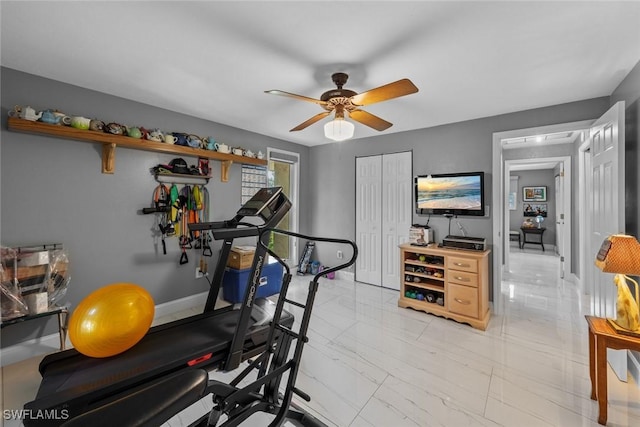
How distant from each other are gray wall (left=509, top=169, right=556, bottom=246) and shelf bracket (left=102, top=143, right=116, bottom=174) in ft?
32.0

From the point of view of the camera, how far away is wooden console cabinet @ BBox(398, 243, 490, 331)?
2850mm

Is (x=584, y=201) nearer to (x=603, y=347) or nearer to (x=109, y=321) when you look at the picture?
(x=603, y=347)

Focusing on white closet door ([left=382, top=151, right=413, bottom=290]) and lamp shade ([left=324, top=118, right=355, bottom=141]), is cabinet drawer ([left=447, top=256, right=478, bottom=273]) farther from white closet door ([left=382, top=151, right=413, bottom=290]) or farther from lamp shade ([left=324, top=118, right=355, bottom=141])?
lamp shade ([left=324, top=118, right=355, bottom=141])

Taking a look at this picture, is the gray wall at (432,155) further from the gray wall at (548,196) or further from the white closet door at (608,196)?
the gray wall at (548,196)

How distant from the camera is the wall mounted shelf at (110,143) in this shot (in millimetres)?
2164

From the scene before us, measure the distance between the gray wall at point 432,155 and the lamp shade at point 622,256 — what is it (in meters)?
1.69

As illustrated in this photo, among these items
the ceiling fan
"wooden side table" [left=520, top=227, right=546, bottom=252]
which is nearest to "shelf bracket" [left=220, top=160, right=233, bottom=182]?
the ceiling fan

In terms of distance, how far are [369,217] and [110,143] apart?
350 centimetres

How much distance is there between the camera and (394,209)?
4.11 m

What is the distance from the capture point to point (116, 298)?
1477 millimetres

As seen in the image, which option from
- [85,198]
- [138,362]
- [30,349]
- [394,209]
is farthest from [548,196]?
[30,349]

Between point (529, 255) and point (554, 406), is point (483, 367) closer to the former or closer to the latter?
point (554, 406)

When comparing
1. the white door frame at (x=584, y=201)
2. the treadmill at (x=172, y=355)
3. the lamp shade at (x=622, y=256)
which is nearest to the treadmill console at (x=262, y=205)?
the treadmill at (x=172, y=355)

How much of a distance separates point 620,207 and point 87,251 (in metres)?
4.61
